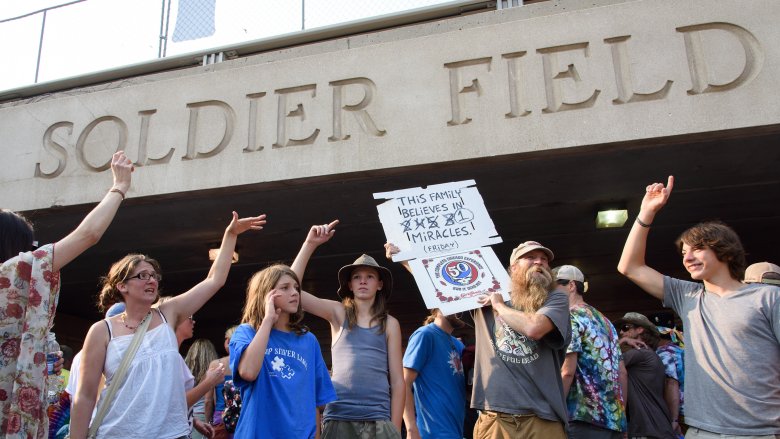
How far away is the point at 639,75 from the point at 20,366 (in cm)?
487

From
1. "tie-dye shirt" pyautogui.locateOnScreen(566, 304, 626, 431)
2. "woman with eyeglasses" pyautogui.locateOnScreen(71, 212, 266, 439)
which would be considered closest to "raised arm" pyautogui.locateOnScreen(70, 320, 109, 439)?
"woman with eyeglasses" pyautogui.locateOnScreen(71, 212, 266, 439)

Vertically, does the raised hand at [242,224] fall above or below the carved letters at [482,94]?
below

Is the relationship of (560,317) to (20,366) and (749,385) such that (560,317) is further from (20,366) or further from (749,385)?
(20,366)

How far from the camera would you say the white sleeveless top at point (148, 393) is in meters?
3.24

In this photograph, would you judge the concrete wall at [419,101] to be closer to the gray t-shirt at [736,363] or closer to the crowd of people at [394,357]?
the crowd of people at [394,357]

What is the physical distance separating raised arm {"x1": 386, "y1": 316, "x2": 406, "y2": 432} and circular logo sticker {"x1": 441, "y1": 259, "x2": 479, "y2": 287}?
0.49m

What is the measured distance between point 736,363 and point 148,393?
2.90m

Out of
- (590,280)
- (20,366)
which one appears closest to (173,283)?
(590,280)

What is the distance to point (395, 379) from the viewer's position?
4.12 metres

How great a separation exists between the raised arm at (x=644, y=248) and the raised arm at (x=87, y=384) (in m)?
2.87

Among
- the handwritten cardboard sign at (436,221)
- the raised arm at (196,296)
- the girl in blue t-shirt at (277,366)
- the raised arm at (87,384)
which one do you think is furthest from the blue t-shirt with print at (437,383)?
the raised arm at (87,384)

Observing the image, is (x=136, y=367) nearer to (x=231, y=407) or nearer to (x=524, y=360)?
(x=231, y=407)

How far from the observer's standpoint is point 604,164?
Answer: 19.6 feet

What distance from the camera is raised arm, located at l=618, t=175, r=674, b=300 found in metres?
3.80
